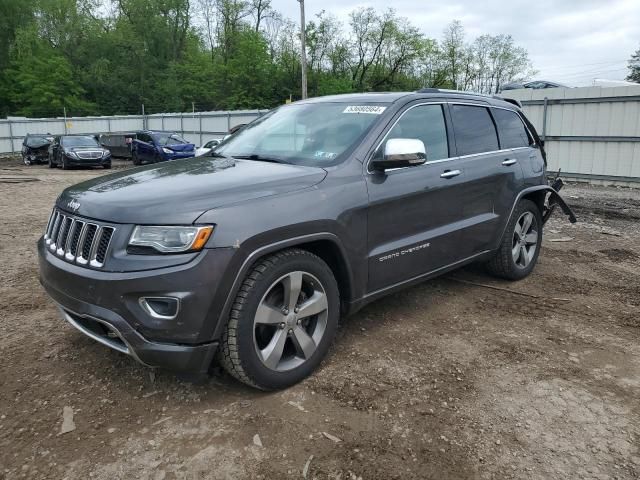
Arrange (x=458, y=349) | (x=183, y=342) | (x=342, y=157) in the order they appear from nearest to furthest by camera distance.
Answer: (x=183, y=342) → (x=342, y=157) → (x=458, y=349)

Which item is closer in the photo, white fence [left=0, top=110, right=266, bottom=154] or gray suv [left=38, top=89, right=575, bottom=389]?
gray suv [left=38, top=89, right=575, bottom=389]

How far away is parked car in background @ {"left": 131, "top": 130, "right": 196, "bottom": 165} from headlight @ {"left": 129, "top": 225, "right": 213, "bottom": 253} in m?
19.1

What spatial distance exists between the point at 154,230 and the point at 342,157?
136cm

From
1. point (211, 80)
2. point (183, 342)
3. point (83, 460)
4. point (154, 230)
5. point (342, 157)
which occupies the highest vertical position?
point (211, 80)

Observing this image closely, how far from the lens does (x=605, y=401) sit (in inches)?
120

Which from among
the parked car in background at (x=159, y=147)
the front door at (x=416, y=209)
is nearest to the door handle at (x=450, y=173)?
the front door at (x=416, y=209)

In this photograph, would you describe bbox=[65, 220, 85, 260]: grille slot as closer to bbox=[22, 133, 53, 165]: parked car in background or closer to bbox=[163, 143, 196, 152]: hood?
bbox=[163, 143, 196, 152]: hood

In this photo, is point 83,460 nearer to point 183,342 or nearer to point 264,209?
point 183,342

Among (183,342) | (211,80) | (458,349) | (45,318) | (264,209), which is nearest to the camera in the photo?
(183,342)

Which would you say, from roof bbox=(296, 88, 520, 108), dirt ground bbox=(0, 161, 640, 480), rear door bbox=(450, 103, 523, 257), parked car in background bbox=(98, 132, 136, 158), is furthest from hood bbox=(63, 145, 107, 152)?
rear door bbox=(450, 103, 523, 257)

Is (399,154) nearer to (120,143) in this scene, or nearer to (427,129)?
(427,129)

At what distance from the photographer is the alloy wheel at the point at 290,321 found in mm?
2969

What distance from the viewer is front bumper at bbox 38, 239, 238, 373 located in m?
2.60

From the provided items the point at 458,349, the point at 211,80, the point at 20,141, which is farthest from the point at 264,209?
the point at 211,80
